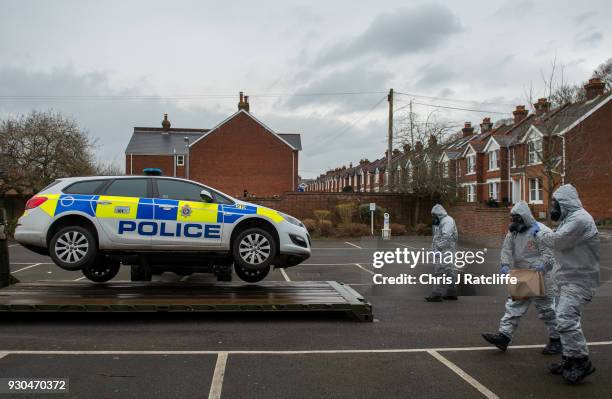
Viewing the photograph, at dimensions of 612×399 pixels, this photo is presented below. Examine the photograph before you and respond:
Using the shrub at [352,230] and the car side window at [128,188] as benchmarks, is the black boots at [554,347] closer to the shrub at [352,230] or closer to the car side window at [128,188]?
the car side window at [128,188]

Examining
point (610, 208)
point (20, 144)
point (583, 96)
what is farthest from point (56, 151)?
point (583, 96)

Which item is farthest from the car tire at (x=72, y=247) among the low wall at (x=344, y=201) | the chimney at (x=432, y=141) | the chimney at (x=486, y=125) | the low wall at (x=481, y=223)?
the chimney at (x=486, y=125)

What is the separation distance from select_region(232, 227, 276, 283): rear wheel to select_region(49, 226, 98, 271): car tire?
2084 millimetres

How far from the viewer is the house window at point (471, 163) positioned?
46.9 meters

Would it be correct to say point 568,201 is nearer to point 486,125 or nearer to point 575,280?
point 575,280

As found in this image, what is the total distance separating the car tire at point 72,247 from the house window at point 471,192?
1712 inches

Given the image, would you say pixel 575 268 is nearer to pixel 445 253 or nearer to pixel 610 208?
pixel 445 253

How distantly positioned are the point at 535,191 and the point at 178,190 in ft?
115

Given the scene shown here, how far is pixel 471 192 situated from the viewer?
4781cm

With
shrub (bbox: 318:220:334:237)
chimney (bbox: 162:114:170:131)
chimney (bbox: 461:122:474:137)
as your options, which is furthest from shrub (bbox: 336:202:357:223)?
chimney (bbox: 461:122:474:137)

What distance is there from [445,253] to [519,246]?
145 inches

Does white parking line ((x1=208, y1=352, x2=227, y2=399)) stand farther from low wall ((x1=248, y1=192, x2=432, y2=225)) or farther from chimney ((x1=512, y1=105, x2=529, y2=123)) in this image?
chimney ((x1=512, y1=105, x2=529, y2=123))

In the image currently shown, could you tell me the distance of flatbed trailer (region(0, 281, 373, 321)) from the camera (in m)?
6.93

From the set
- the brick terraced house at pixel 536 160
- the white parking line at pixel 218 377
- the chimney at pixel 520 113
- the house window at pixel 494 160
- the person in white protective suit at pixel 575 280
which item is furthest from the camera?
the chimney at pixel 520 113
